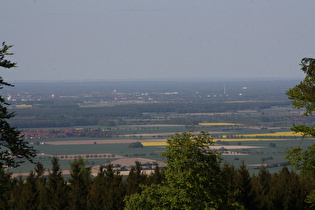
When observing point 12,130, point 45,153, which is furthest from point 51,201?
point 45,153

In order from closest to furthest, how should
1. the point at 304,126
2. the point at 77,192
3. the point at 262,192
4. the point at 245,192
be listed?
1. the point at 304,126
2. the point at 245,192
3. the point at 77,192
4. the point at 262,192

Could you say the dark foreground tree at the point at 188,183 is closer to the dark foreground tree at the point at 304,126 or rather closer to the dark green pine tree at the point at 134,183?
the dark foreground tree at the point at 304,126

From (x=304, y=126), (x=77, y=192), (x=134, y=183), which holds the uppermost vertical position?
(x=304, y=126)

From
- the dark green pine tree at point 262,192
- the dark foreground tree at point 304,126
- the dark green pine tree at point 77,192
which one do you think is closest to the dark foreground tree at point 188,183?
the dark foreground tree at point 304,126

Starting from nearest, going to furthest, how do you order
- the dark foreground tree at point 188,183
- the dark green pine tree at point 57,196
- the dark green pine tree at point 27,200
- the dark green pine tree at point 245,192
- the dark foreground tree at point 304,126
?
the dark foreground tree at point 304,126 → the dark foreground tree at point 188,183 → the dark green pine tree at point 27,200 → the dark green pine tree at point 57,196 → the dark green pine tree at point 245,192

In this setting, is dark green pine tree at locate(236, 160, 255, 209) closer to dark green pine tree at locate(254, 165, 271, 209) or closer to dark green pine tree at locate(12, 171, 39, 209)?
dark green pine tree at locate(254, 165, 271, 209)

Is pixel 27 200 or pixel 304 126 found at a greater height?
pixel 304 126

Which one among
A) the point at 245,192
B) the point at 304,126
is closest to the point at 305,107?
the point at 304,126

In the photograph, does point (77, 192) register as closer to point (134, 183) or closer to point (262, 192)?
point (134, 183)

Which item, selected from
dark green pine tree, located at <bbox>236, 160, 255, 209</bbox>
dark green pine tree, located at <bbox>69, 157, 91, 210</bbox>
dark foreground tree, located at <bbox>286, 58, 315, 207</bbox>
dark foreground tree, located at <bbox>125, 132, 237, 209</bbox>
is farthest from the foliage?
dark green pine tree, located at <bbox>69, 157, 91, 210</bbox>
